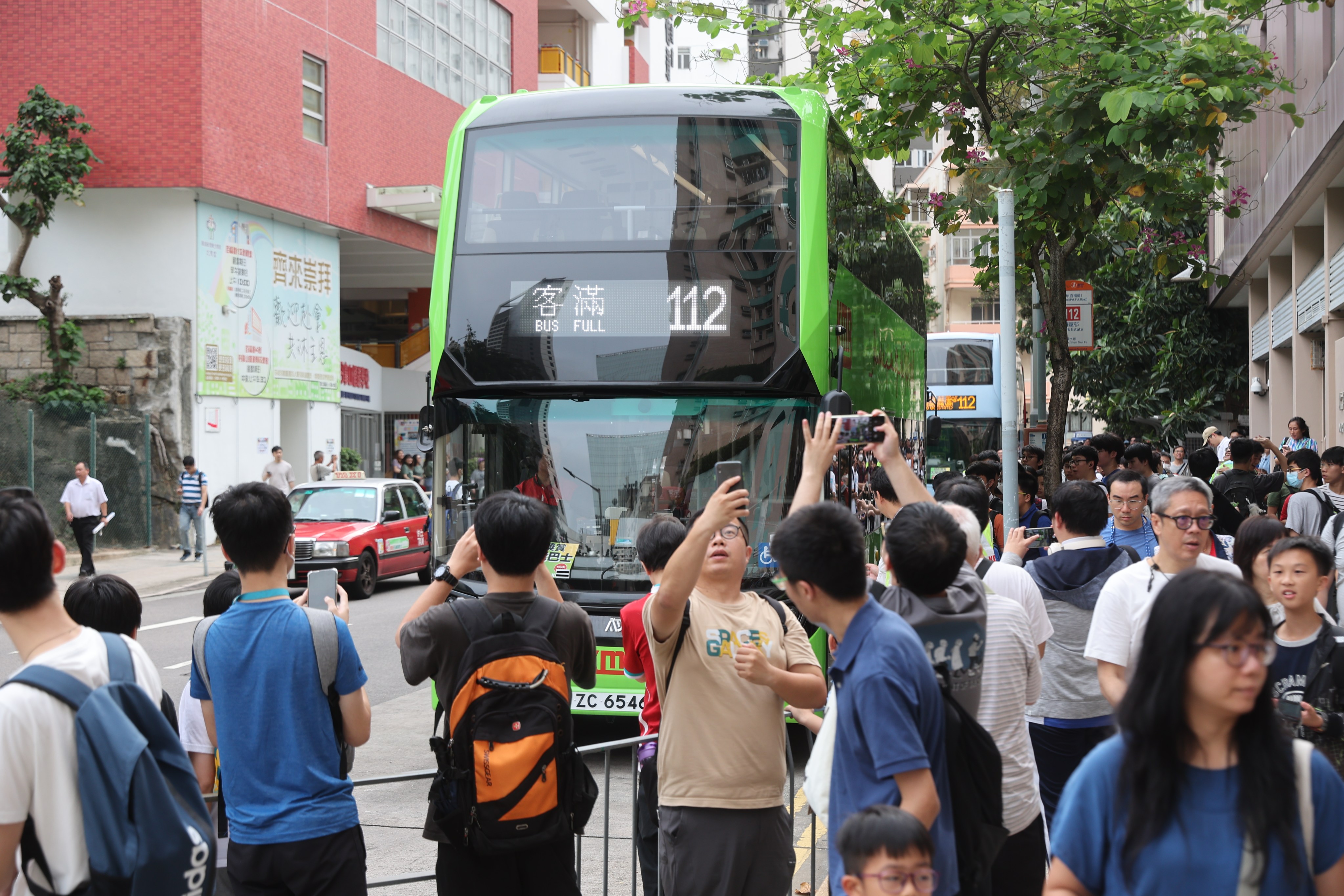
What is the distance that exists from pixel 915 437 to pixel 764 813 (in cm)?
1180

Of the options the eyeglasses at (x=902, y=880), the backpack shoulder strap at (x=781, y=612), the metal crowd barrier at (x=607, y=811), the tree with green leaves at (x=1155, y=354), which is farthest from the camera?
the tree with green leaves at (x=1155, y=354)

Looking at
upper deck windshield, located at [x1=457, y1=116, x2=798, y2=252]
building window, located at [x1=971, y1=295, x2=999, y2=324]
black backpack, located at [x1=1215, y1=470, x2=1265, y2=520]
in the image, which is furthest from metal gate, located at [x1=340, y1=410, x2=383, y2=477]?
building window, located at [x1=971, y1=295, x2=999, y2=324]

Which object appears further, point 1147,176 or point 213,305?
point 213,305

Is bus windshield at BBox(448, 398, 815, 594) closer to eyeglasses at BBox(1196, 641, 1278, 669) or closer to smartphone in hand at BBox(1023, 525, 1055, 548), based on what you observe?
smartphone in hand at BBox(1023, 525, 1055, 548)

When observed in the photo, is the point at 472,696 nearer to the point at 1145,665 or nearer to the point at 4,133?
the point at 1145,665

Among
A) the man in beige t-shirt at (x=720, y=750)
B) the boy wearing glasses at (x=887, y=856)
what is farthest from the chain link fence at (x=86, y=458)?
the boy wearing glasses at (x=887, y=856)

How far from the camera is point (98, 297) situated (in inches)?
864

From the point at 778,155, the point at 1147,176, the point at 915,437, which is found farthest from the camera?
the point at 915,437

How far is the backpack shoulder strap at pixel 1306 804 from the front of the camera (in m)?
2.11

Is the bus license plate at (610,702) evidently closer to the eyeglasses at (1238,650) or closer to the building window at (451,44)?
the eyeglasses at (1238,650)

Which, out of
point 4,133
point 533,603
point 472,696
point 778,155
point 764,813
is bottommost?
point 764,813

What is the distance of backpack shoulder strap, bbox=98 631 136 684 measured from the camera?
8.68ft

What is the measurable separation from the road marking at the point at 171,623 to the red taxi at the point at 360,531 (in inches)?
60.7

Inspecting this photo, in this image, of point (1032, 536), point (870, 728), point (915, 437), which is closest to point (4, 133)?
point (915, 437)
